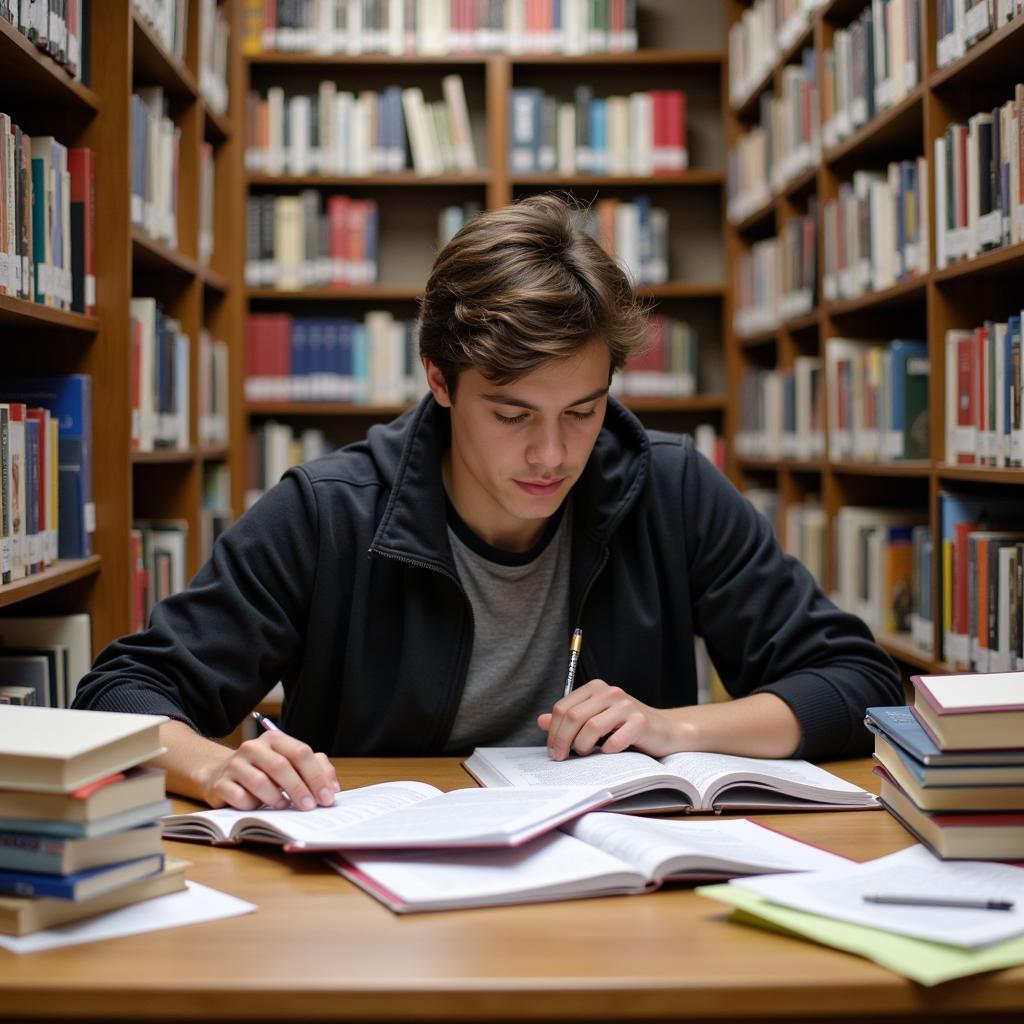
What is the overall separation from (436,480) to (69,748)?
80cm

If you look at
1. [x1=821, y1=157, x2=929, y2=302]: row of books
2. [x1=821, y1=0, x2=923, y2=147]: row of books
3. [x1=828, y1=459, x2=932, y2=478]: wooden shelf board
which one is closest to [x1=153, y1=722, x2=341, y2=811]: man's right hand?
[x1=828, y1=459, x2=932, y2=478]: wooden shelf board

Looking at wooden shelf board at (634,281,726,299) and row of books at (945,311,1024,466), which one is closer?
row of books at (945,311,1024,466)

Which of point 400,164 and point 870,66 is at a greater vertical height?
point 400,164

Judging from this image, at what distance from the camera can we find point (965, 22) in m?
2.24

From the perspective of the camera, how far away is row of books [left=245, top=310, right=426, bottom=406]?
13.8ft

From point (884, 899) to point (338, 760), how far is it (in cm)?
74

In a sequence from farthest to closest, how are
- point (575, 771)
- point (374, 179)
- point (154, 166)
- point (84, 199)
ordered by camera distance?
1. point (374, 179)
2. point (154, 166)
3. point (84, 199)
4. point (575, 771)

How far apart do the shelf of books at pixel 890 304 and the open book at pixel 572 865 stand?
→ 1.18m

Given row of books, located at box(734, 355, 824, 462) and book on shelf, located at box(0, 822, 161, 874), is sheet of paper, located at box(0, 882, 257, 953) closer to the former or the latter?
book on shelf, located at box(0, 822, 161, 874)

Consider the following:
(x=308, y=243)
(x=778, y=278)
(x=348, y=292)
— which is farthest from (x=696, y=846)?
(x=308, y=243)

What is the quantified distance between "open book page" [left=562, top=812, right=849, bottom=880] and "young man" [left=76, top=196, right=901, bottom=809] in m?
0.22

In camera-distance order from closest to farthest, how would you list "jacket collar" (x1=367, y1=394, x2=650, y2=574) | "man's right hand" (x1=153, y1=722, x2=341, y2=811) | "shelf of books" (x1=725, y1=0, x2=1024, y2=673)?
"man's right hand" (x1=153, y1=722, x2=341, y2=811)
"jacket collar" (x1=367, y1=394, x2=650, y2=574)
"shelf of books" (x1=725, y1=0, x2=1024, y2=673)

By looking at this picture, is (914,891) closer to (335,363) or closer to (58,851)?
(58,851)

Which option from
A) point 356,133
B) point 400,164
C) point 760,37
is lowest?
point 400,164
